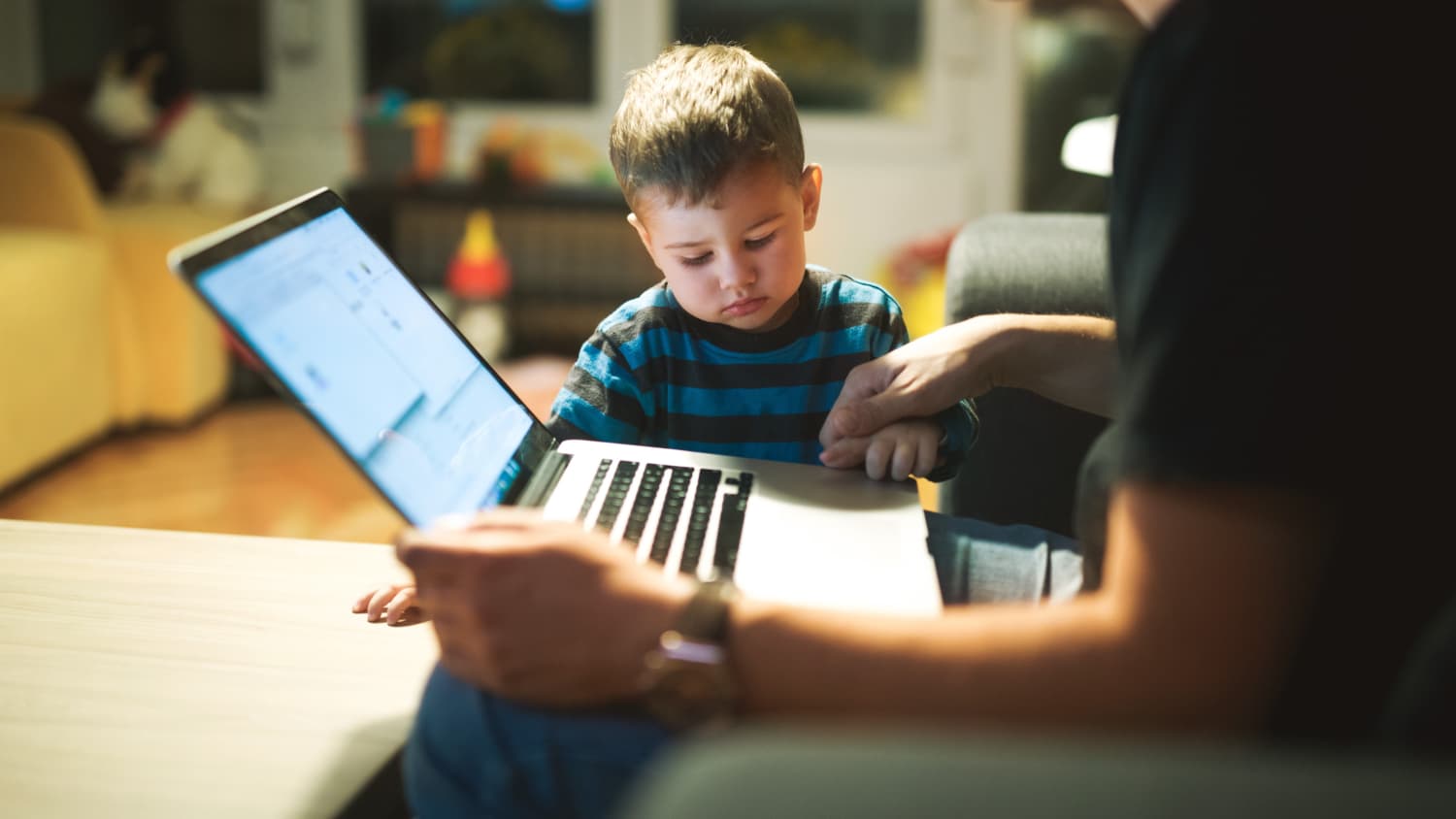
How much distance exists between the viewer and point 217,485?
2.69m

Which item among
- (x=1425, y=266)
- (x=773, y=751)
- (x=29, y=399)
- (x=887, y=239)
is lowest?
(x=29, y=399)

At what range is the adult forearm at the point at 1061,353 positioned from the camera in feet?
3.34

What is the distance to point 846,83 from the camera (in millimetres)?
3766

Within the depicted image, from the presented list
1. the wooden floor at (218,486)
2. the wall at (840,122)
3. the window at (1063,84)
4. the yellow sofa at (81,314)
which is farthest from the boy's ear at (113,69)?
the window at (1063,84)

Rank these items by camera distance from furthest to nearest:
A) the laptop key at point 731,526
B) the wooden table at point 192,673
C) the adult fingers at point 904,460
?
the adult fingers at point 904,460
the laptop key at point 731,526
the wooden table at point 192,673

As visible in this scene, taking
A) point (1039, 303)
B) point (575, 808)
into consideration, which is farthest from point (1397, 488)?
point (1039, 303)

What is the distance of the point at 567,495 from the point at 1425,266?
1.90 ft

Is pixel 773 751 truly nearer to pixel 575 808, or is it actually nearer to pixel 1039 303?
pixel 575 808

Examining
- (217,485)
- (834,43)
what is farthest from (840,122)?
(217,485)

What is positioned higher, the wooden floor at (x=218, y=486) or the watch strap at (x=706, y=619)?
the watch strap at (x=706, y=619)

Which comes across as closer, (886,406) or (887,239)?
(886,406)

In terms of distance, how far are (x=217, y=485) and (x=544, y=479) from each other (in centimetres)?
199

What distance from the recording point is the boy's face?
1067mm

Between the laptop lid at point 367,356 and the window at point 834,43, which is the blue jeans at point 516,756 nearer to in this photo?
the laptop lid at point 367,356
